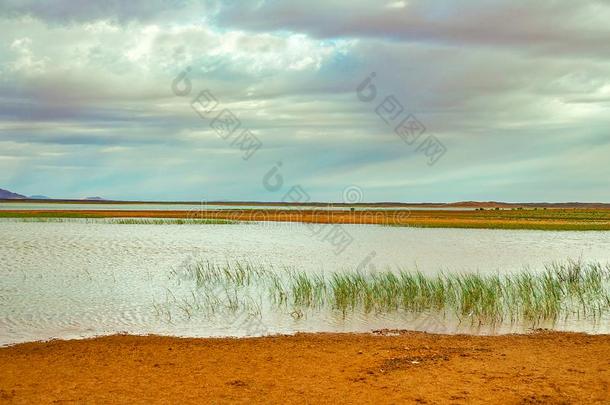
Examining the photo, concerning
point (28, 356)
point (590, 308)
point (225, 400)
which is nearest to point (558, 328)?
point (590, 308)

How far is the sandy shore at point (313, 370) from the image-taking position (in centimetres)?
909

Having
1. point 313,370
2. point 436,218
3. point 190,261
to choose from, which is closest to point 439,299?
point 313,370

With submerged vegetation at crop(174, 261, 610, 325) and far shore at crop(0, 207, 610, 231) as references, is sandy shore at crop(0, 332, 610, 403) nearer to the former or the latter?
submerged vegetation at crop(174, 261, 610, 325)

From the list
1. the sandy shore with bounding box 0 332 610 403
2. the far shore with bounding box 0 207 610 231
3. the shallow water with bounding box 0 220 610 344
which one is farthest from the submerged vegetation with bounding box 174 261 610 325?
the far shore with bounding box 0 207 610 231

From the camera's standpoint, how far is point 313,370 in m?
10.5

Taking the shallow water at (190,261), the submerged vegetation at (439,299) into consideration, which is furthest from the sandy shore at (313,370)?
the submerged vegetation at (439,299)

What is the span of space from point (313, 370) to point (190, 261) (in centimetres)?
2064

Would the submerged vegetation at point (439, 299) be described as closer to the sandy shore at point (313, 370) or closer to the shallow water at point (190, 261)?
the shallow water at point (190, 261)

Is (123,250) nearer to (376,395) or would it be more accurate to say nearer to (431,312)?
(431,312)

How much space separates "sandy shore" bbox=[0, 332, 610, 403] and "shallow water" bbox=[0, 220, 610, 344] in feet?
6.89

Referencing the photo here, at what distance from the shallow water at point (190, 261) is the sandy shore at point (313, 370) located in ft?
6.89

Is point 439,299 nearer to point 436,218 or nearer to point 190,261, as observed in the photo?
Result: point 190,261

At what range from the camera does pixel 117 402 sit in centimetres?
877

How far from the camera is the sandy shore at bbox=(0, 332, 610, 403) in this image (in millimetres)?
9094
